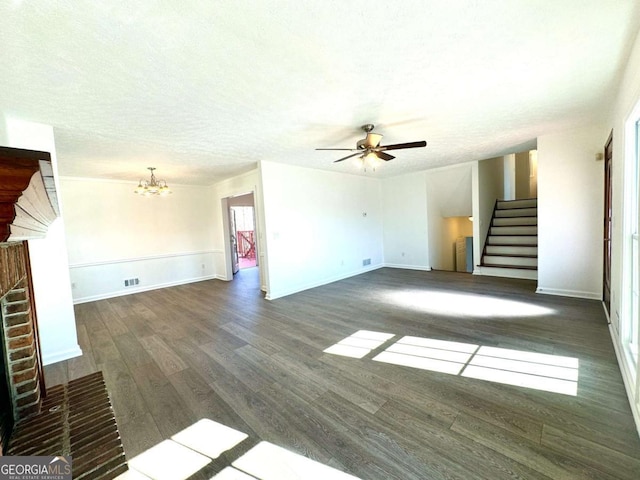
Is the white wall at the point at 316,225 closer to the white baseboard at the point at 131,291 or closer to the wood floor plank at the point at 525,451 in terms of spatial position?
the white baseboard at the point at 131,291

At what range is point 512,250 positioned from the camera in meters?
5.72

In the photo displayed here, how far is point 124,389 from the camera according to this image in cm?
227

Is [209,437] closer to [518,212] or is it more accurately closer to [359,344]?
[359,344]

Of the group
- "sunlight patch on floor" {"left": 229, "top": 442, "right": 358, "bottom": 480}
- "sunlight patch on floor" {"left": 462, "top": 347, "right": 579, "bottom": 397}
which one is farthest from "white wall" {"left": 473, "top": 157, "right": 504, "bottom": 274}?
"sunlight patch on floor" {"left": 229, "top": 442, "right": 358, "bottom": 480}

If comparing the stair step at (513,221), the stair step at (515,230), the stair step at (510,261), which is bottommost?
the stair step at (510,261)

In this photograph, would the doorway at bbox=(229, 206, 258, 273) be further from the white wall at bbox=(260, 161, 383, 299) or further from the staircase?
the staircase

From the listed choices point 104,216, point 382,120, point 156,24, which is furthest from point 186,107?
point 104,216

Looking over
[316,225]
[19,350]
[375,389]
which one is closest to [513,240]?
[316,225]

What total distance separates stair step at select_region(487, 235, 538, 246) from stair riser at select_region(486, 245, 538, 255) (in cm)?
12

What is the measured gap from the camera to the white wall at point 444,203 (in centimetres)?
610

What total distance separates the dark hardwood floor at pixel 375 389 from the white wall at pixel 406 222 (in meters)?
2.55

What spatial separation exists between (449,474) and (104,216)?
22.1ft

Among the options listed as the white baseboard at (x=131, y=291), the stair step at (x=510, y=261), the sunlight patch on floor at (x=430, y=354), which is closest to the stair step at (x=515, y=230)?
the stair step at (x=510, y=261)

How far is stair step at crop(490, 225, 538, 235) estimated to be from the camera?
18.9 feet
